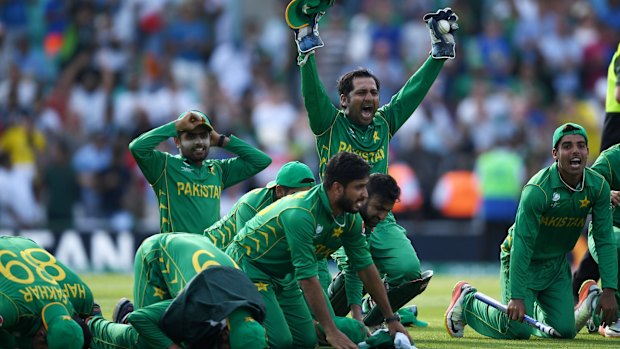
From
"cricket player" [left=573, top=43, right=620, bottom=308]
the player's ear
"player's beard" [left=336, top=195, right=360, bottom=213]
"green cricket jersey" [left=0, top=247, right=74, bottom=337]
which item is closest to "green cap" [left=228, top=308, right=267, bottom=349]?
"player's beard" [left=336, top=195, right=360, bottom=213]

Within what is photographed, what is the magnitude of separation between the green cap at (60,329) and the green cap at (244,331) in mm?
1095

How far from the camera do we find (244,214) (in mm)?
10117

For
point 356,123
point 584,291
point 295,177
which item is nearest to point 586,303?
point 584,291

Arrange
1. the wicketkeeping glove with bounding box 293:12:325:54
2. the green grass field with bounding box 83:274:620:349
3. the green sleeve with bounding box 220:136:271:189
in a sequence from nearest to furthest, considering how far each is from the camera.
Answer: the green grass field with bounding box 83:274:620:349 < the wicketkeeping glove with bounding box 293:12:325:54 < the green sleeve with bounding box 220:136:271:189

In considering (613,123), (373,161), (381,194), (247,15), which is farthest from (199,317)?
(247,15)

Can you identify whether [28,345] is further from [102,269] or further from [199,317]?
[102,269]

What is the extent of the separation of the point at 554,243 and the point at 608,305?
854 millimetres

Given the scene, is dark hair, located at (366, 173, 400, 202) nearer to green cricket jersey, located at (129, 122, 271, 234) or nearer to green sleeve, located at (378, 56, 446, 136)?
green sleeve, located at (378, 56, 446, 136)

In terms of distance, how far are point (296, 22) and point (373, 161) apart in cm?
132

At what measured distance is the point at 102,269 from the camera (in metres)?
19.8

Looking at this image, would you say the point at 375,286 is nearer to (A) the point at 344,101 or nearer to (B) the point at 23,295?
(A) the point at 344,101

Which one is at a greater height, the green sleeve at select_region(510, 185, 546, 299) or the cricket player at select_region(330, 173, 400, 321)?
the cricket player at select_region(330, 173, 400, 321)

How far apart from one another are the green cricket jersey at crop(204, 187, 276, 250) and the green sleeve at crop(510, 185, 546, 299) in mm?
1973

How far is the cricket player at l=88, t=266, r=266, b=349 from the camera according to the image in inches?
305
